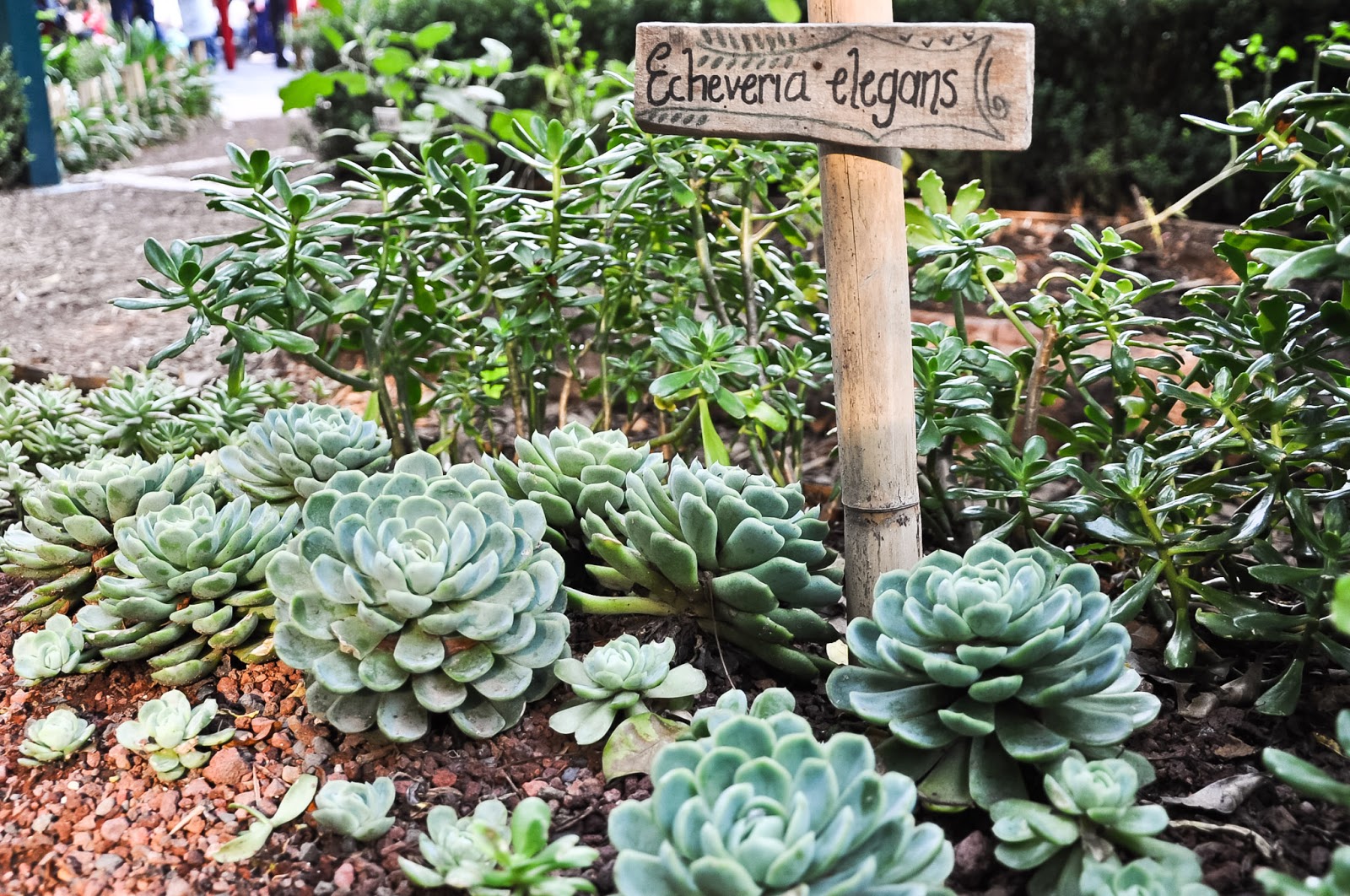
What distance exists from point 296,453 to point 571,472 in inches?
17.7

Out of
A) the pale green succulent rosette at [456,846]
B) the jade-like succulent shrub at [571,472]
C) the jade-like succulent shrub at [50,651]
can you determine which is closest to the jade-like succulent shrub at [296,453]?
the jade-like succulent shrub at [571,472]

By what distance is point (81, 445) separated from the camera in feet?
7.01

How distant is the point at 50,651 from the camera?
148 cm

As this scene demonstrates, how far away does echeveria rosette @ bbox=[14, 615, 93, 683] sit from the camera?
146 centimetres

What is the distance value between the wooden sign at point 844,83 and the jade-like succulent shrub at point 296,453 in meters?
0.71

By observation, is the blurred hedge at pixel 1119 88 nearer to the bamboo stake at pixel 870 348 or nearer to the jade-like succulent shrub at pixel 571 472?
the bamboo stake at pixel 870 348

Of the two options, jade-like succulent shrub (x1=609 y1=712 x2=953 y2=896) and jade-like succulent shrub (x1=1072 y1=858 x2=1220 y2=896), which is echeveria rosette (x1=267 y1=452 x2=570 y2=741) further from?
jade-like succulent shrub (x1=1072 y1=858 x2=1220 y2=896)

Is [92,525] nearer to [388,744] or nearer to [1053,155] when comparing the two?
[388,744]

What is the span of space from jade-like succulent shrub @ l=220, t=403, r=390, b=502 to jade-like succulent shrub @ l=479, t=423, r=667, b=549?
0.23m

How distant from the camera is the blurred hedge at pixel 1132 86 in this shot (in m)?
3.81

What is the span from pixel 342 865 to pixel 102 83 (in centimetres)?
906

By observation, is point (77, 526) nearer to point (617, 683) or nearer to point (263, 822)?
point (263, 822)

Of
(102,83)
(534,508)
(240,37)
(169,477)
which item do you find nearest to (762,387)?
(534,508)

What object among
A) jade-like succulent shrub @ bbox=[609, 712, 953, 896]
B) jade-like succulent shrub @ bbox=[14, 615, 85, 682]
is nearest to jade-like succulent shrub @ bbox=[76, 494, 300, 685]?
jade-like succulent shrub @ bbox=[14, 615, 85, 682]
